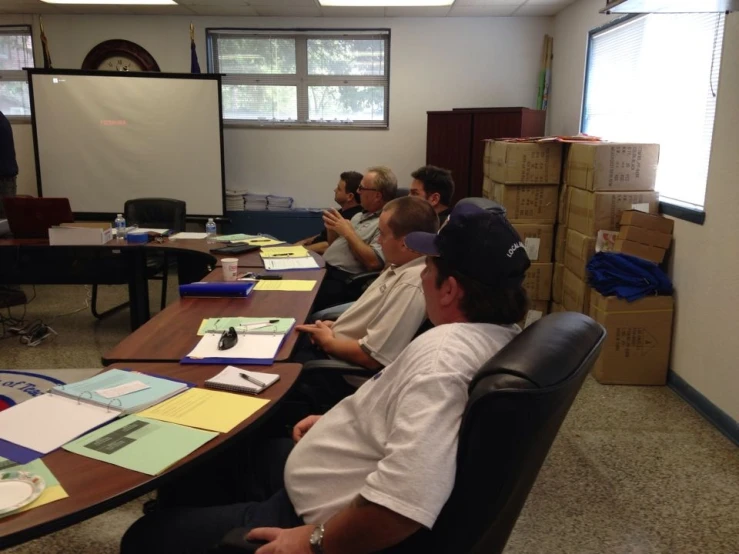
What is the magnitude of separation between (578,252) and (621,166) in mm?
557

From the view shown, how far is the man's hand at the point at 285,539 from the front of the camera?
106 cm

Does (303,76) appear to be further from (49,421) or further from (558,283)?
(49,421)

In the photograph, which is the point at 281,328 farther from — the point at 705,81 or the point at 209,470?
the point at 705,81

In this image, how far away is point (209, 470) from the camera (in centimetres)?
159

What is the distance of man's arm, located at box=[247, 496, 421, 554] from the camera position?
0.93 metres

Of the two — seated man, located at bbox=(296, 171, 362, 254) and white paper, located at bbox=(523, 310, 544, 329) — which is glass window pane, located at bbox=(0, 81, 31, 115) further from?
white paper, located at bbox=(523, 310, 544, 329)

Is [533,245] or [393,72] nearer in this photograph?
[533,245]

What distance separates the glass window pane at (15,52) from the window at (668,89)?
5317 mm

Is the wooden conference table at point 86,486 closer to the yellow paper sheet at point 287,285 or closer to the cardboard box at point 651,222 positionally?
the yellow paper sheet at point 287,285

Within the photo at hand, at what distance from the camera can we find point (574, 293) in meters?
3.72

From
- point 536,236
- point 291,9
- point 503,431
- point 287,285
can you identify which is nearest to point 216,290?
point 287,285

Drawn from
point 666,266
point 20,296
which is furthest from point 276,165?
point 666,266

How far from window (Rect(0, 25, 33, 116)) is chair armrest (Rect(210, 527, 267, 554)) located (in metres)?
6.02

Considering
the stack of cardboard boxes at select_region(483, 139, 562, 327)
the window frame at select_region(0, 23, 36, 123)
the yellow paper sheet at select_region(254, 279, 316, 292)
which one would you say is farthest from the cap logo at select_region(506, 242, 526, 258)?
the window frame at select_region(0, 23, 36, 123)
